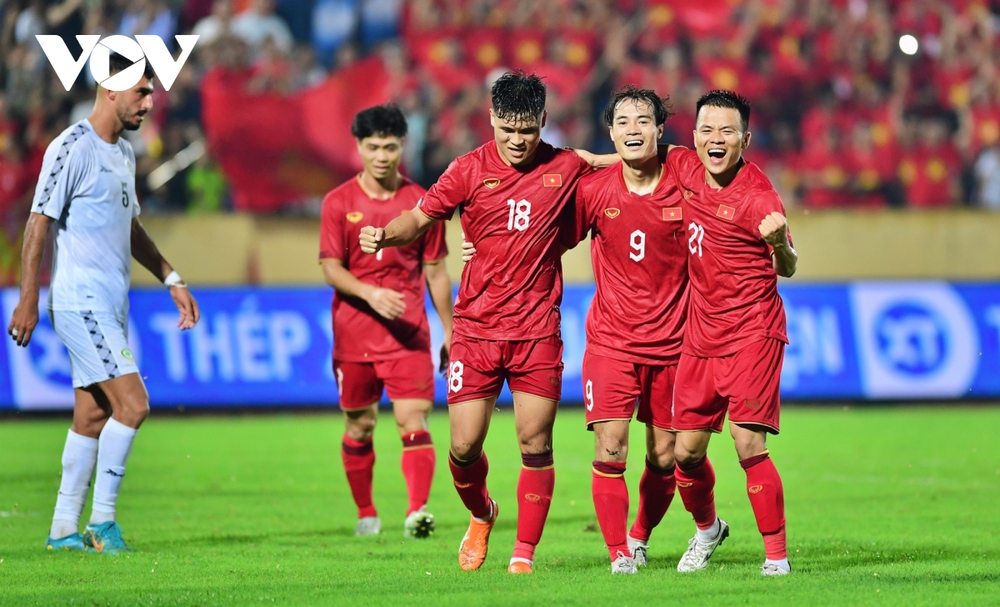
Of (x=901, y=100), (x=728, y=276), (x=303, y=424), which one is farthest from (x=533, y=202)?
(x=901, y=100)

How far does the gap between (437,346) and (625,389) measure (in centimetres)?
879

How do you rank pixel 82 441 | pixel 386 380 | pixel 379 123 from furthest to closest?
pixel 386 380 → pixel 379 123 → pixel 82 441

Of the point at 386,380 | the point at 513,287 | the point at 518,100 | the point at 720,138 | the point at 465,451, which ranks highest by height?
the point at 518,100

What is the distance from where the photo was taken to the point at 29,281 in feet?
22.7

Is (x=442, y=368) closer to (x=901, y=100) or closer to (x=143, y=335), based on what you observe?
(x=143, y=335)

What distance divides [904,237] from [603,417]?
38.5 ft

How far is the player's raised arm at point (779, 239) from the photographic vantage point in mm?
5605

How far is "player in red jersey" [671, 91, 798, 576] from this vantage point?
5.90 meters

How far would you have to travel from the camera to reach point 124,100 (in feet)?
23.7

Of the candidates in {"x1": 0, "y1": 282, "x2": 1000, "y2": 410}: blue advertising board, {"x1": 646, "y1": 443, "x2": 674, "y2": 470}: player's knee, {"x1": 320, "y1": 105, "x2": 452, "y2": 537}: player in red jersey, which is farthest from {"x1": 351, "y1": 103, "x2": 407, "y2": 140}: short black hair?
{"x1": 0, "y1": 282, "x2": 1000, "y2": 410}: blue advertising board

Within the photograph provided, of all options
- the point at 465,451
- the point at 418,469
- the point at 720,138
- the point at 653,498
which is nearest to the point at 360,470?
the point at 418,469

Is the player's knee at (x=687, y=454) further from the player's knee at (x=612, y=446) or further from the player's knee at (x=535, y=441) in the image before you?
the player's knee at (x=535, y=441)

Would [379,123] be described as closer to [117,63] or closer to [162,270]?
[162,270]

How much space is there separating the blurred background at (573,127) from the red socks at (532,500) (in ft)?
28.6
